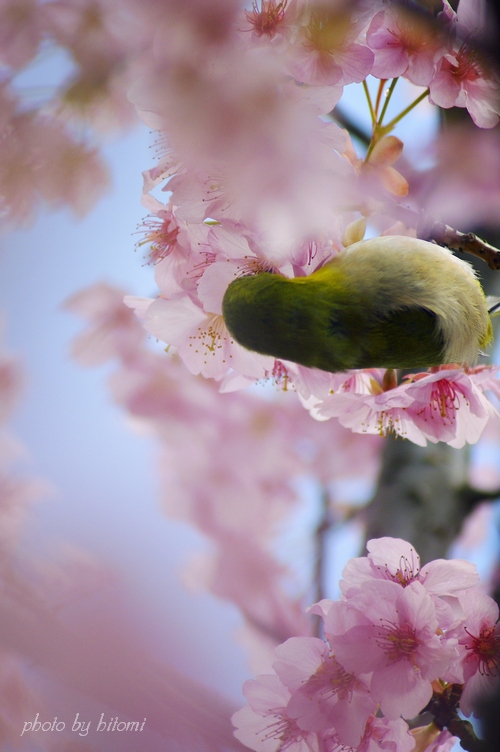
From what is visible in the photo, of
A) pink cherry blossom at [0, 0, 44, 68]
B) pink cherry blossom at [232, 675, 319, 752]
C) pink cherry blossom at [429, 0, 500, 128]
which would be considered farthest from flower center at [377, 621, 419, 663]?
pink cherry blossom at [0, 0, 44, 68]

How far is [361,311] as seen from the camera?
1.27ft

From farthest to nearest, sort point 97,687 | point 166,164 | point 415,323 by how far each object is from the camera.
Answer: point 97,687 → point 166,164 → point 415,323

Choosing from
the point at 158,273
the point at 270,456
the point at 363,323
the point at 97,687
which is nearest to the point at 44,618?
the point at 97,687

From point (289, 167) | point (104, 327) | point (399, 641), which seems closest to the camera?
point (289, 167)

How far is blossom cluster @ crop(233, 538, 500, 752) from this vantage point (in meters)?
0.47

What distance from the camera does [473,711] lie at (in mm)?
472

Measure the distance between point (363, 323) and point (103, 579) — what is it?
2.01 feet

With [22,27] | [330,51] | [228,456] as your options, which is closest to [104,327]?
[228,456]

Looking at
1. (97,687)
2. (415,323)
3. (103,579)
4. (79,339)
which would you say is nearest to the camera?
(415,323)

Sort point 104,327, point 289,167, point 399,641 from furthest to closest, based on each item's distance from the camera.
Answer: point 104,327 < point 399,641 < point 289,167

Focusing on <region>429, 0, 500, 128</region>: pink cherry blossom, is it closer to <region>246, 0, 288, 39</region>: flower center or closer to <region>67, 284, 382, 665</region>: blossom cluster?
<region>246, 0, 288, 39</region>: flower center

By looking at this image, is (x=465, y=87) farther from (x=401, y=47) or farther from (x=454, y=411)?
(x=454, y=411)

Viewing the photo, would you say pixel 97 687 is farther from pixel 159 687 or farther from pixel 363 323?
pixel 363 323

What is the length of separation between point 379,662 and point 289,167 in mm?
398
